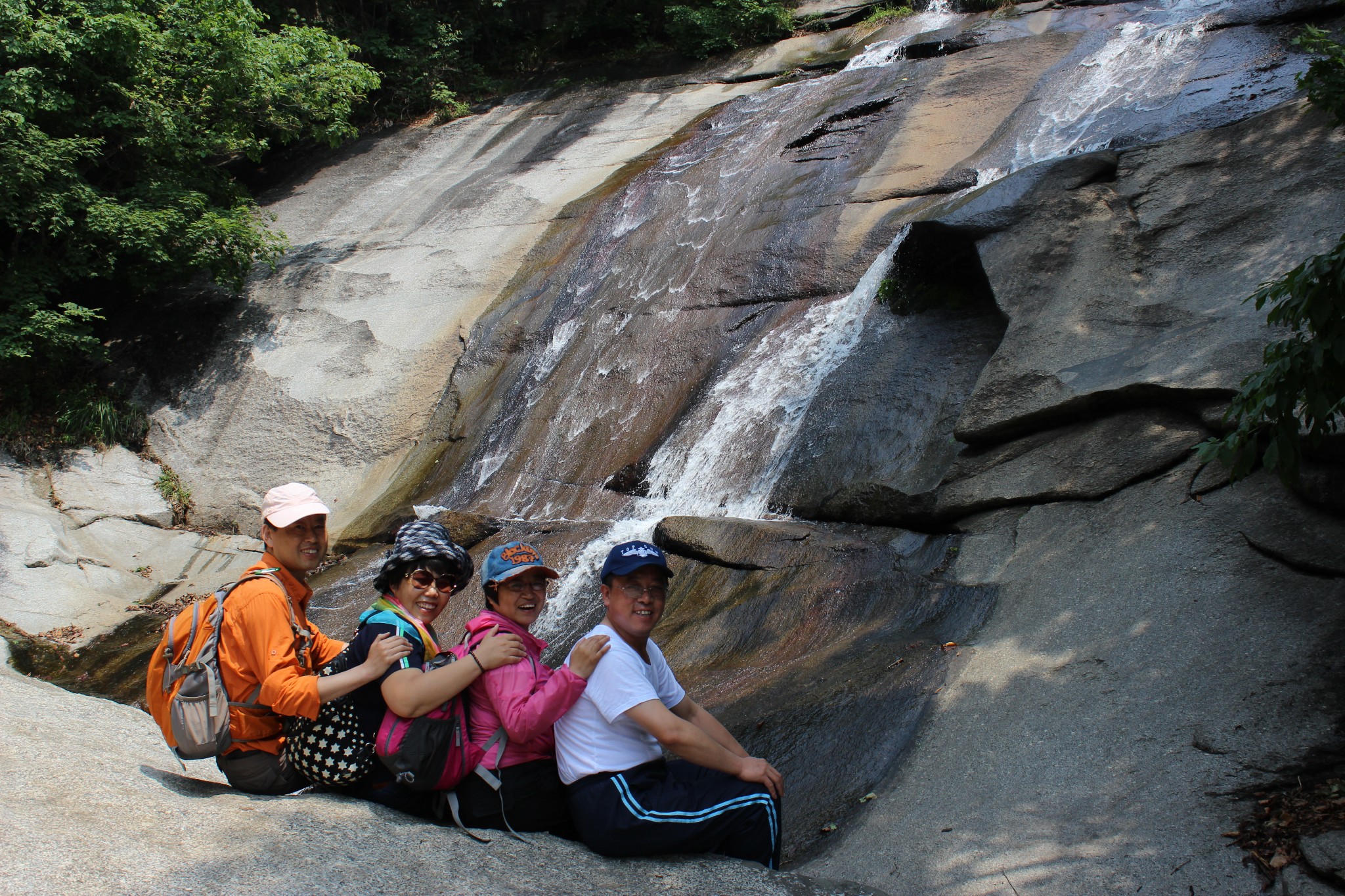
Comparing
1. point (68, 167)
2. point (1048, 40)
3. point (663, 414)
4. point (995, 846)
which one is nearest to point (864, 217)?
point (663, 414)

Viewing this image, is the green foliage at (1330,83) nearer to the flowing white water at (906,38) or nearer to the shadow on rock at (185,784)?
the shadow on rock at (185,784)

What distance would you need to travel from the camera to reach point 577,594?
335 inches

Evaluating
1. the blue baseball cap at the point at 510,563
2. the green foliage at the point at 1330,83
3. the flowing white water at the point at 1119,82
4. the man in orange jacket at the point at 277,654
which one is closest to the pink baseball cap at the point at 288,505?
the man in orange jacket at the point at 277,654

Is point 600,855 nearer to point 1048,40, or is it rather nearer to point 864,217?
point 864,217

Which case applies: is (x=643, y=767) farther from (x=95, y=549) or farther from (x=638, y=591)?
(x=95, y=549)

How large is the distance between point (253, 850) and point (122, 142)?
15.6 meters

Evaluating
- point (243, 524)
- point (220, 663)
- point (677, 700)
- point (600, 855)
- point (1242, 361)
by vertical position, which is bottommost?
point (243, 524)

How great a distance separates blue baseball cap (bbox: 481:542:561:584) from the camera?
10.9ft

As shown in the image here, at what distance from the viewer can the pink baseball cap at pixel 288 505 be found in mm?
3427

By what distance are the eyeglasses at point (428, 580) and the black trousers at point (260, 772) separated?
0.83 metres

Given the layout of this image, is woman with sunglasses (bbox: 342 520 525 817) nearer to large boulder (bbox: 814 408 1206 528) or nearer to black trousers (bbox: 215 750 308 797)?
black trousers (bbox: 215 750 308 797)

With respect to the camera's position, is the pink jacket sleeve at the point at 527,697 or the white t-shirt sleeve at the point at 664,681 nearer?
the pink jacket sleeve at the point at 527,697

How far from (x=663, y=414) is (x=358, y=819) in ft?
25.8

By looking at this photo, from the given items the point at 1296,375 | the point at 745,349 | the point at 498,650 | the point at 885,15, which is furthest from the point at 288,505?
the point at 885,15
